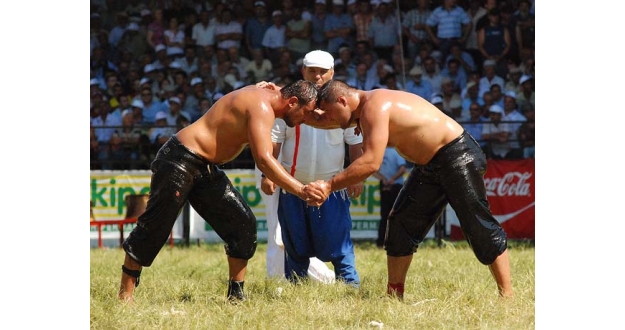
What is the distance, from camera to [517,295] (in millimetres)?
6367

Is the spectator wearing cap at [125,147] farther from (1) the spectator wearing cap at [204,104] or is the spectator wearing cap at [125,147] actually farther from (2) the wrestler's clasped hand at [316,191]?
(2) the wrestler's clasped hand at [316,191]

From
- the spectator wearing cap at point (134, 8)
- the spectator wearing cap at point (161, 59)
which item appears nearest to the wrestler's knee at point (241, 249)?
the spectator wearing cap at point (161, 59)

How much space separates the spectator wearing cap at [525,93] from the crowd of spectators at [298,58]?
0.6 inches

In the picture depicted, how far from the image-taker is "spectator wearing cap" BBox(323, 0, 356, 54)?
45.2 feet

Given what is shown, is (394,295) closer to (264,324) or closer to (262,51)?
(264,324)

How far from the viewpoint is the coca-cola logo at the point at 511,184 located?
1177cm

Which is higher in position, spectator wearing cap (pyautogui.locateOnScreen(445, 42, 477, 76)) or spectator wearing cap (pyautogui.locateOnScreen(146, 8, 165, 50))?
spectator wearing cap (pyautogui.locateOnScreen(146, 8, 165, 50))

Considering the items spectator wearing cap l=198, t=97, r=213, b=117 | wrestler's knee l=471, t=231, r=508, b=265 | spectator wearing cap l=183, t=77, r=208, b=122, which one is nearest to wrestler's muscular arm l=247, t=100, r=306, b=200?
wrestler's knee l=471, t=231, r=508, b=265

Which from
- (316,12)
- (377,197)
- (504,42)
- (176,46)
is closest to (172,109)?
(176,46)

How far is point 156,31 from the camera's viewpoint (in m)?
14.6

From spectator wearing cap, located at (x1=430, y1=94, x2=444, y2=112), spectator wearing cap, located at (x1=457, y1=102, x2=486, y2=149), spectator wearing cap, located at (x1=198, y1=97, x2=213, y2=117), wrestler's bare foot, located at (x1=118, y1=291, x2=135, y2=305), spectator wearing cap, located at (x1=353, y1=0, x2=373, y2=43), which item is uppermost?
spectator wearing cap, located at (x1=353, y1=0, x2=373, y2=43)

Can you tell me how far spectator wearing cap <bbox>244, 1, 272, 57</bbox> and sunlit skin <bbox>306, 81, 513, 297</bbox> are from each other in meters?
8.01

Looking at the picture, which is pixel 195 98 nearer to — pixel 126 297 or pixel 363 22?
pixel 363 22

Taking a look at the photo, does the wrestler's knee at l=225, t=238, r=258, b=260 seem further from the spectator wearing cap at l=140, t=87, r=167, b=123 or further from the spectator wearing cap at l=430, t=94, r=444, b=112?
the spectator wearing cap at l=140, t=87, r=167, b=123
